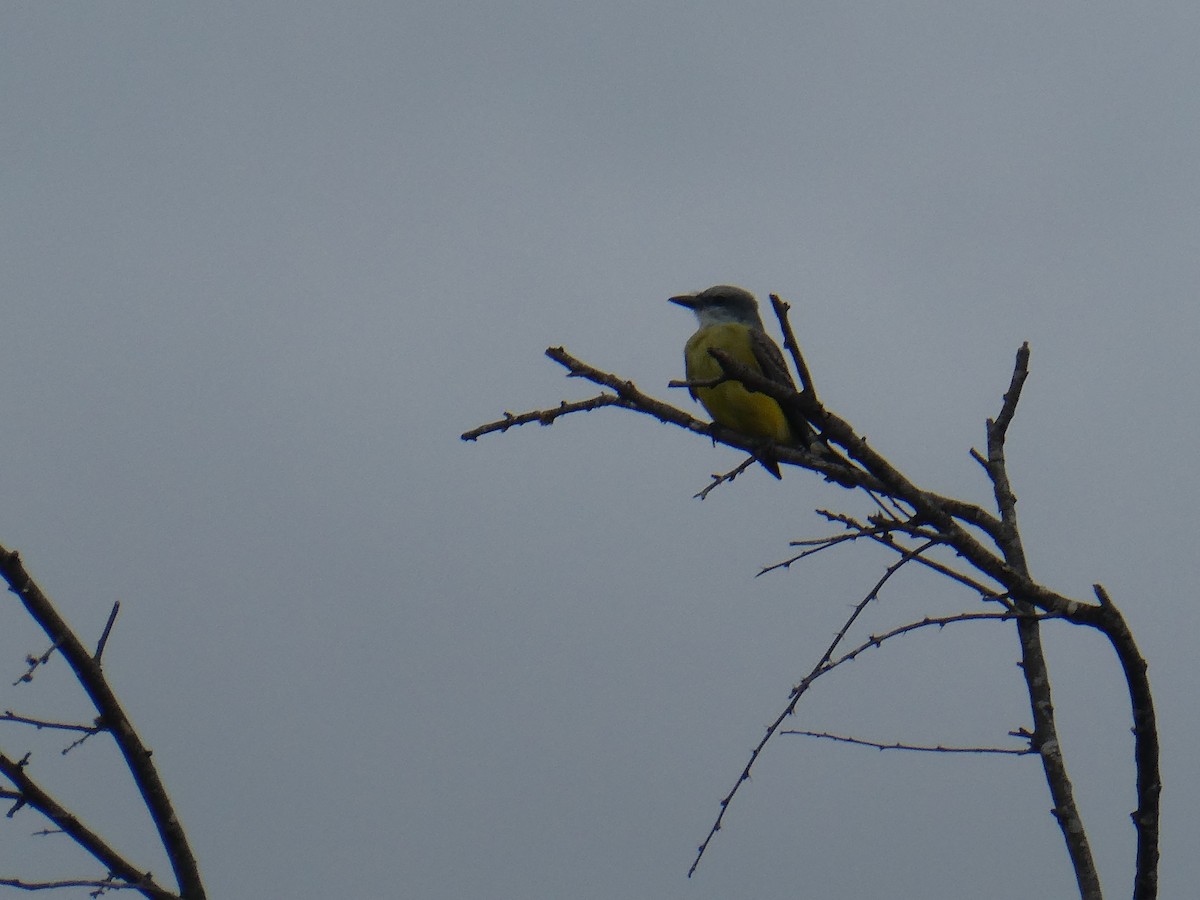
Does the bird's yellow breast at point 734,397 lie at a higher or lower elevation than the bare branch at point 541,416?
higher

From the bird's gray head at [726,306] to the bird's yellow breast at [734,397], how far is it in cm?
62

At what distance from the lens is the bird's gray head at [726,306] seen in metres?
8.59

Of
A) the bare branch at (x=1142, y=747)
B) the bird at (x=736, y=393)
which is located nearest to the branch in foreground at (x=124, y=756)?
the bare branch at (x=1142, y=747)

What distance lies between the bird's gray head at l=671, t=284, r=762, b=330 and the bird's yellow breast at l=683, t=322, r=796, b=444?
24.4 inches

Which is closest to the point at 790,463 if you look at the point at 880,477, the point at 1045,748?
the point at 880,477

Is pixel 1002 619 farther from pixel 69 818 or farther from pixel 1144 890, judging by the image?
pixel 69 818

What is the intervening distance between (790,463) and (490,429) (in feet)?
3.51

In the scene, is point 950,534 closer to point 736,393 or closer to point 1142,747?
point 1142,747

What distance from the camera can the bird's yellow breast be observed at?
7.45 m

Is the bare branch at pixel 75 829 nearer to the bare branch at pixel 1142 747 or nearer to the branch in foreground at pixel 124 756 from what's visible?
the branch in foreground at pixel 124 756

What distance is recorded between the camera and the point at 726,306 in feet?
28.5

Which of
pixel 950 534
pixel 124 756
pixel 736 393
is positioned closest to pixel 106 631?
pixel 124 756

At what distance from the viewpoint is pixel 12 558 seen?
2.95 m

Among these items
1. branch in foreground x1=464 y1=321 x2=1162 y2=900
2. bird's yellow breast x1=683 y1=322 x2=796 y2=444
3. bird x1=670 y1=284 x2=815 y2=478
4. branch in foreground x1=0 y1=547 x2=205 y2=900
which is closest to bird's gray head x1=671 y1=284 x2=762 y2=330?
bird x1=670 y1=284 x2=815 y2=478
